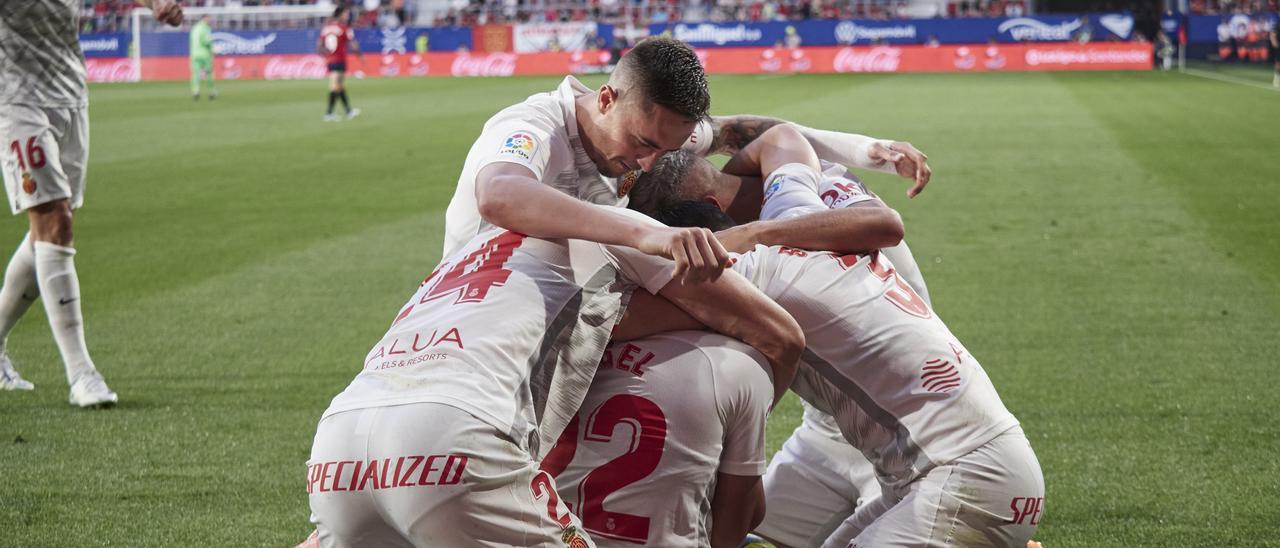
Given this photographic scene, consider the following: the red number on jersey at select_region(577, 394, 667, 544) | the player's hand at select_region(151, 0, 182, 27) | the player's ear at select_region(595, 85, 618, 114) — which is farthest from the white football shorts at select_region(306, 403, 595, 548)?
the player's hand at select_region(151, 0, 182, 27)

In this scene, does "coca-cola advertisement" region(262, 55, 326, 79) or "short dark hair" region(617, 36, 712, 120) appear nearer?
"short dark hair" region(617, 36, 712, 120)

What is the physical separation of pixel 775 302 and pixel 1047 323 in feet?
16.2

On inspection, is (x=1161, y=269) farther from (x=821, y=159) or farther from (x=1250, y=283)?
(x=821, y=159)

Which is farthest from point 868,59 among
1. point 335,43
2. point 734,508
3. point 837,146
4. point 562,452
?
point 562,452

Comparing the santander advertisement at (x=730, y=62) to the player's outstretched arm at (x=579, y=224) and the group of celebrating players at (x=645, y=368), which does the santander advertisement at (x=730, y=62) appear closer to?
the group of celebrating players at (x=645, y=368)

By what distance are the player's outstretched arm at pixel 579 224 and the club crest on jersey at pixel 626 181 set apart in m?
0.54

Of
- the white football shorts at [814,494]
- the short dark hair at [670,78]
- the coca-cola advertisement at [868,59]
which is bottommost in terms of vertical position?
the coca-cola advertisement at [868,59]

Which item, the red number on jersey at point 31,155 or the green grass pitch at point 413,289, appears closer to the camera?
the green grass pitch at point 413,289

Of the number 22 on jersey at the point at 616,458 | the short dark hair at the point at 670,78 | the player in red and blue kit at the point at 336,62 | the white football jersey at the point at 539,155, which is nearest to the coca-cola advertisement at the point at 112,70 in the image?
the player in red and blue kit at the point at 336,62

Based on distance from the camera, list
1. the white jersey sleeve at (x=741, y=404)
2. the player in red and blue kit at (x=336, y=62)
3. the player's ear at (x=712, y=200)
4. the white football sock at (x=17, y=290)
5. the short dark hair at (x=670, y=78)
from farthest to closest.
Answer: the player in red and blue kit at (x=336, y=62) < the white football sock at (x=17, y=290) < the player's ear at (x=712, y=200) < the short dark hair at (x=670, y=78) < the white jersey sleeve at (x=741, y=404)

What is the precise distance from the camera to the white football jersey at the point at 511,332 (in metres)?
2.65

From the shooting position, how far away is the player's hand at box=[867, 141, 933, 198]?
4.32m

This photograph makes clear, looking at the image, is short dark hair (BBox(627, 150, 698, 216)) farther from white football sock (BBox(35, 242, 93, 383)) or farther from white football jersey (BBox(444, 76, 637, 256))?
white football sock (BBox(35, 242, 93, 383))

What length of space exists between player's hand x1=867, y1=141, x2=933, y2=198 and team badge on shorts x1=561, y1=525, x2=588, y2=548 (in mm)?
1968
